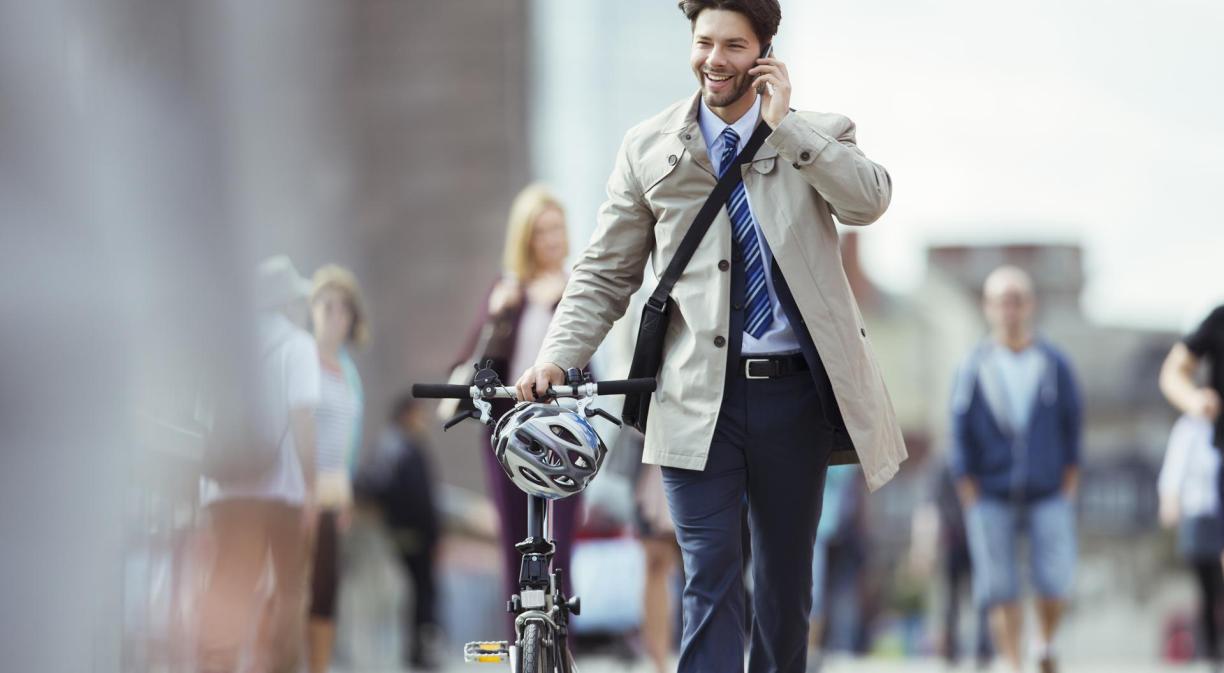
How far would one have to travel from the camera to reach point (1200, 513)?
11.4 m

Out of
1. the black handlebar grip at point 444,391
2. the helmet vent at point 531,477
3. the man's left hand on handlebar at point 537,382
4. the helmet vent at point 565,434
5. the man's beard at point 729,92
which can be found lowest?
the helmet vent at point 531,477

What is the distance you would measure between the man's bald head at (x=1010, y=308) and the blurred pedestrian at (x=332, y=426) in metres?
3.13

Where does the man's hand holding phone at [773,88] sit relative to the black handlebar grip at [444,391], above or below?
above

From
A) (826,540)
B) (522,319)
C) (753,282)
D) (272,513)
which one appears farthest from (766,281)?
(826,540)

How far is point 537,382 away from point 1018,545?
5.54m

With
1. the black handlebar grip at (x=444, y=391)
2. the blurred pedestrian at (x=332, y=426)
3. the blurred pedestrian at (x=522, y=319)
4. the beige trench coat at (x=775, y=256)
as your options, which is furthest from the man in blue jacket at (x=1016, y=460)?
the black handlebar grip at (x=444, y=391)

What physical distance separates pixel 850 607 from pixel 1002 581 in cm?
757

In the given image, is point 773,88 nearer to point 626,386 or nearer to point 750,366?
point 750,366

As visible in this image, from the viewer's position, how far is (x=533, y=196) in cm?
818

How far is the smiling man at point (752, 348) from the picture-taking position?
4.70 metres

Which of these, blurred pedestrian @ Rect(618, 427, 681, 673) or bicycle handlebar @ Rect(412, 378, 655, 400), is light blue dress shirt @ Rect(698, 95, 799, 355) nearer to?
bicycle handlebar @ Rect(412, 378, 655, 400)

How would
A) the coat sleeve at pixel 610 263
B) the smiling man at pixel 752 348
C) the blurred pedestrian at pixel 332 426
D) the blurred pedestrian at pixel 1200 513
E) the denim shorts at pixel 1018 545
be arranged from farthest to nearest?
the blurred pedestrian at pixel 1200 513, the denim shorts at pixel 1018 545, the blurred pedestrian at pixel 332 426, the coat sleeve at pixel 610 263, the smiling man at pixel 752 348

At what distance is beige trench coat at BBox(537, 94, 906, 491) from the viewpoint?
15.4ft

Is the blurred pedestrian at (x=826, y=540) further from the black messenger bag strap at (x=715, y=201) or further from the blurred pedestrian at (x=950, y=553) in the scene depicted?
the black messenger bag strap at (x=715, y=201)
